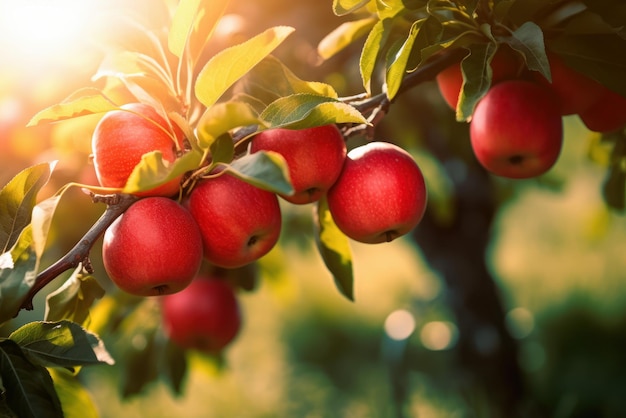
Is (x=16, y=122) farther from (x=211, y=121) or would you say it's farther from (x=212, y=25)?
(x=211, y=121)

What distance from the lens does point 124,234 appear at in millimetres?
899

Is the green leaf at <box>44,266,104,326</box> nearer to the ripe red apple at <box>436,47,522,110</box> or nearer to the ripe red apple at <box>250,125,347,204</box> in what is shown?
the ripe red apple at <box>250,125,347,204</box>

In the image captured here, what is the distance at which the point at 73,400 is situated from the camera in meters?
1.01

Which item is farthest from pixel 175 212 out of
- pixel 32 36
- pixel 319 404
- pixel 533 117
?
pixel 319 404

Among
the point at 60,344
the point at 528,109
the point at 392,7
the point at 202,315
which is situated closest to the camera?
the point at 60,344

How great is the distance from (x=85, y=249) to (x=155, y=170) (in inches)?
6.7

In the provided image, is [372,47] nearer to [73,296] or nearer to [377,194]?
[377,194]

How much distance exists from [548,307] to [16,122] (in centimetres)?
387

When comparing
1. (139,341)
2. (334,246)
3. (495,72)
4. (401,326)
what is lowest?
(401,326)

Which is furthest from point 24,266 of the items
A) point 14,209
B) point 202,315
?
point 202,315

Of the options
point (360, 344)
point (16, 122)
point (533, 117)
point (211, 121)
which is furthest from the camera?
point (360, 344)

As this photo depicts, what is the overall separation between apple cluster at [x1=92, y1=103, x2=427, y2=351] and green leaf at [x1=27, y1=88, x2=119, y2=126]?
0.11 ft

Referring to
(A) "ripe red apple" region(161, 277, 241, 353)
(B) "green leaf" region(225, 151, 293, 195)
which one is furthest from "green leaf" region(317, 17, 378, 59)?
(A) "ripe red apple" region(161, 277, 241, 353)

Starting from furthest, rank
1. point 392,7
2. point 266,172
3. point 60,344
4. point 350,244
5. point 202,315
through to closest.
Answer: point 350,244 < point 202,315 < point 392,7 < point 60,344 < point 266,172
